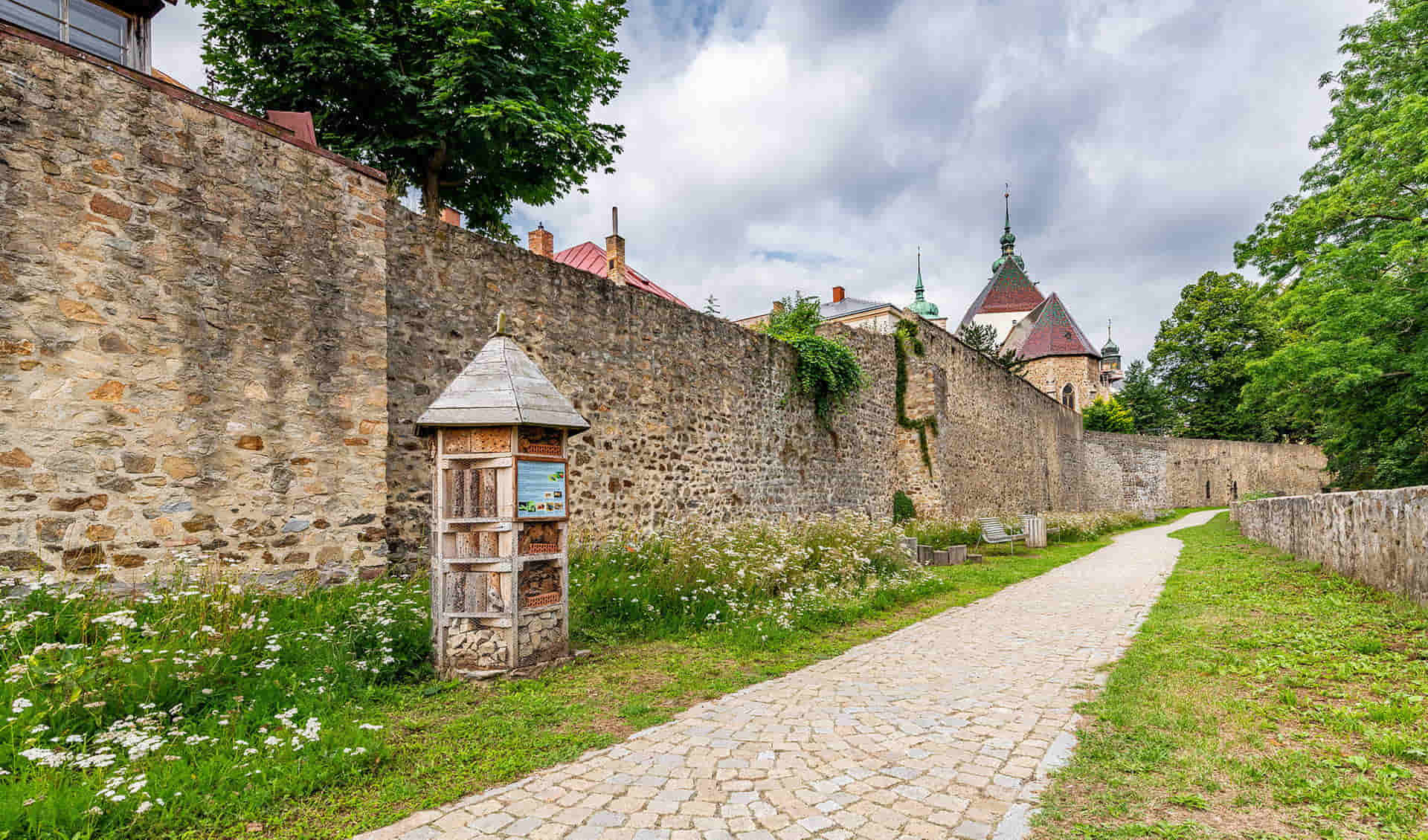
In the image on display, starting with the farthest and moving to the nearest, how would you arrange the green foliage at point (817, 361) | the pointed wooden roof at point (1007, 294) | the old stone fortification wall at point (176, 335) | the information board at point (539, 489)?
the pointed wooden roof at point (1007, 294)
the green foliage at point (817, 361)
the information board at point (539, 489)
the old stone fortification wall at point (176, 335)

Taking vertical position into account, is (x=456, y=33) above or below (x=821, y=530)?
above

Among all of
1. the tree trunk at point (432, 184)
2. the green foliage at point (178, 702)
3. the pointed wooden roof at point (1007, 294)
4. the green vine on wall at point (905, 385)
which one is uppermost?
the pointed wooden roof at point (1007, 294)

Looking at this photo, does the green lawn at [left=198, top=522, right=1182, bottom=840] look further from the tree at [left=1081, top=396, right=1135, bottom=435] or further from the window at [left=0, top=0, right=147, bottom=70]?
the tree at [left=1081, top=396, right=1135, bottom=435]

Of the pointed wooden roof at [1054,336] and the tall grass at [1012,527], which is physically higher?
the pointed wooden roof at [1054,336]

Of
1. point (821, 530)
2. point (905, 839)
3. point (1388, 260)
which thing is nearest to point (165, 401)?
point (905, 839)

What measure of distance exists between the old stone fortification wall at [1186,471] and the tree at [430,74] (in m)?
30.6

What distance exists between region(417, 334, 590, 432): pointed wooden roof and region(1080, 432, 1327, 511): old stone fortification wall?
3410 centimetres

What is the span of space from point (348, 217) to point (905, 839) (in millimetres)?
6749

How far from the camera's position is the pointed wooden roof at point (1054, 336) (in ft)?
173

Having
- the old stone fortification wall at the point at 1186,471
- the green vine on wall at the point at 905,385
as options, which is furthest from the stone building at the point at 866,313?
the old stone fortification wall at the point at 1186,471

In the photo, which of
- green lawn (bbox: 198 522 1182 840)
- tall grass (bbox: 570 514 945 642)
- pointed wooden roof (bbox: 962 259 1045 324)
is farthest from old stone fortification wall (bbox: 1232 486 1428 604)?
pointed wooden roof (bbox: 962 259 1045 324)

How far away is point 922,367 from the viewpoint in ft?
60.5

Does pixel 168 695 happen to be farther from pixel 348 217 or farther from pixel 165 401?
pixel 348 217

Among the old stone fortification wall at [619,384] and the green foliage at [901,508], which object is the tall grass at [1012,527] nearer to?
the green foliage at [901,508]
